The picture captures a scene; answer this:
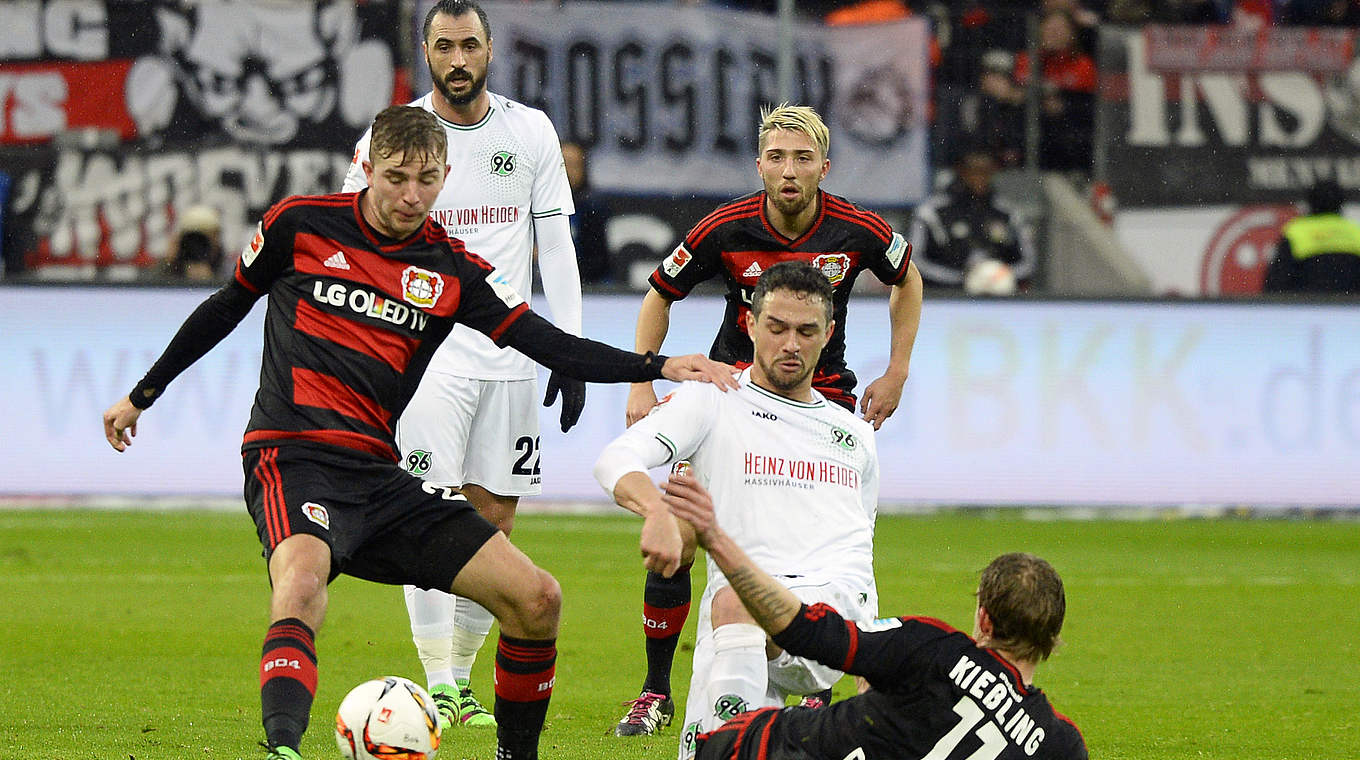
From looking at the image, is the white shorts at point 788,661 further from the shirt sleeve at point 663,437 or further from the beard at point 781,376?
the beard at point 781,376

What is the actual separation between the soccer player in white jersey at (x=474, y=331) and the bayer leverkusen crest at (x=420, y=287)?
4.11 ft

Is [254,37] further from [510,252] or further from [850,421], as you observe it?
[850,421]

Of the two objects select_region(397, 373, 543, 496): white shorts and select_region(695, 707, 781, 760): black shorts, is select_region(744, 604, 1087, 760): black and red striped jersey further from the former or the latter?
select_region(397, 373, 543, 496): white shorts

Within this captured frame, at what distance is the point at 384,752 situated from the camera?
447cm

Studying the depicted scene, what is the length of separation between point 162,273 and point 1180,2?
9149 millimetres

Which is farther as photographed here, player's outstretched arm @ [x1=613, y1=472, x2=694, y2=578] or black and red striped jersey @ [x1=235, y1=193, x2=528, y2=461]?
black and red striped jersey @ [x1=235, y1=193, x2=528, y2=461]

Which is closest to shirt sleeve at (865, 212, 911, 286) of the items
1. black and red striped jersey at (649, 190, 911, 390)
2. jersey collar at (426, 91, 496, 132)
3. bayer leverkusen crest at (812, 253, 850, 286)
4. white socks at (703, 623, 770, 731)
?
black and red striped jersey at (649, 190, 911, 390)

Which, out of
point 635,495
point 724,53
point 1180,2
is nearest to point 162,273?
point 724,53

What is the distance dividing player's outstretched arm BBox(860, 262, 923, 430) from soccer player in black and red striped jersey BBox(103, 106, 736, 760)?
1505 millimetres

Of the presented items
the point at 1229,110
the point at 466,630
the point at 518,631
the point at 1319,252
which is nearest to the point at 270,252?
the point at 518,631

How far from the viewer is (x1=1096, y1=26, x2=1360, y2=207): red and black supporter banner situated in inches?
620

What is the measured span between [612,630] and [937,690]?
4.68 m

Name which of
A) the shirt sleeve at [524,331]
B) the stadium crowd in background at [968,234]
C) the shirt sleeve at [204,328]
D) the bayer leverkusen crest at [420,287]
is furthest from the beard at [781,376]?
the stadium crowd in background at [968,234]

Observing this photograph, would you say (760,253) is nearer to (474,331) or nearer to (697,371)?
(474,331)
